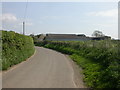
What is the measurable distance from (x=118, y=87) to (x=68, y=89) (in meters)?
2.19

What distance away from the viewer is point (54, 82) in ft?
37.4

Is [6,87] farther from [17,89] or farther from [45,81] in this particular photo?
[45,81]

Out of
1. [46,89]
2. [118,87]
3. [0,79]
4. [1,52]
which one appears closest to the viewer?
[118,87]

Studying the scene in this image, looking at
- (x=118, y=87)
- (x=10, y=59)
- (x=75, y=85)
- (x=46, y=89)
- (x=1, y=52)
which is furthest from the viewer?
(x=10, y=59)

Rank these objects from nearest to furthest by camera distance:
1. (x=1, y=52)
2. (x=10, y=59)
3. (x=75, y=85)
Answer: (x=75, y=85) < (x=1, y=52) < (x=10, y=59)

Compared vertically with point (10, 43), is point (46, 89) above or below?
below

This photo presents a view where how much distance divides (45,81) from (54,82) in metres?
0.50

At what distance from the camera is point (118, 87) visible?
29.8ft

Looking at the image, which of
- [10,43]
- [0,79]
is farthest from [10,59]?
[0,79]

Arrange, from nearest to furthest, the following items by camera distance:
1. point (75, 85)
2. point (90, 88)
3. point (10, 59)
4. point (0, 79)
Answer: point (90, 88), point (75, 85), point (0, 79), point (10, 59)

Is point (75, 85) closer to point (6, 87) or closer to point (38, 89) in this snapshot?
point (38, 89)

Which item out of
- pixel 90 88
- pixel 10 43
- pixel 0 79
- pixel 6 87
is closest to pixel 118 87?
pixel 90 88

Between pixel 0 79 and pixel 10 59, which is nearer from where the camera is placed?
pixel 0 79

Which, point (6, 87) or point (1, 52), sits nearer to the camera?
point (6, 87)
